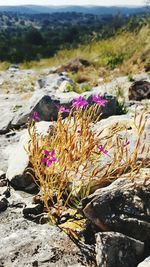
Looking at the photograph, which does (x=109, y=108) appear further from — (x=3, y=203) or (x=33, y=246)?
(x=33, y=246)

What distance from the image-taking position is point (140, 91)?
8.08 metres

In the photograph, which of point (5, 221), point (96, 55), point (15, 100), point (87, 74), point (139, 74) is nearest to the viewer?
point (5, 221)

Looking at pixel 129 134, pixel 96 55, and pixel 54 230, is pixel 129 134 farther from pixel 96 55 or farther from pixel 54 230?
pixel 96 55

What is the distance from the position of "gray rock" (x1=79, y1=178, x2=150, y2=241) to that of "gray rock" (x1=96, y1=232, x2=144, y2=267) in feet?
0.46

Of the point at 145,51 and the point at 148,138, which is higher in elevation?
the point at 148,138

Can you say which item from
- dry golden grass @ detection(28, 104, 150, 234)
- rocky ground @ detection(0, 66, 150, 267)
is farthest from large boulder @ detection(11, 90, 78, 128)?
dry golden grass @ detection(28, 104, 150, 234)

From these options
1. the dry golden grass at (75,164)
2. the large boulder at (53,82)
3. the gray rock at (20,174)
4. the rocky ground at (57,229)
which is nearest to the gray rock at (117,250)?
the rocky ground at (57,229)

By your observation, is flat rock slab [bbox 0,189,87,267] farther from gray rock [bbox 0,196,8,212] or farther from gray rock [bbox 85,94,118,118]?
gray rock [bbox 85,94,118,118]

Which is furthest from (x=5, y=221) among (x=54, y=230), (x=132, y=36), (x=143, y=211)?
(x=132, y=36)

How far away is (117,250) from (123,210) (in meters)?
0.35

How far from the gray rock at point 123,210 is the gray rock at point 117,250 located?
141 mm

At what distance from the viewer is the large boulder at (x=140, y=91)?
7.98 meters

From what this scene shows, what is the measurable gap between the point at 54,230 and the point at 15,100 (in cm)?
635

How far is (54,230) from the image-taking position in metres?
3.65
